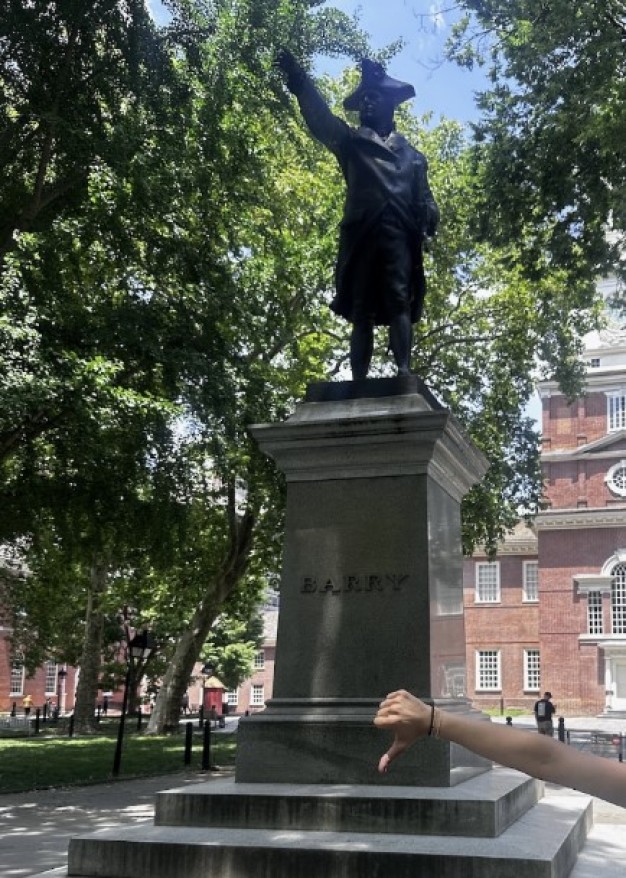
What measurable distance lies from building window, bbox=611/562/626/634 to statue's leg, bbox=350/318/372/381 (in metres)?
49.6

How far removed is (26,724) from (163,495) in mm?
26518

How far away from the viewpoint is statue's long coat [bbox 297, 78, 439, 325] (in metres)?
7.89

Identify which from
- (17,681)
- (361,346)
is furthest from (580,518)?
(361,346)

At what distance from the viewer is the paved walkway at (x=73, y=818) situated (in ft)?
25.0

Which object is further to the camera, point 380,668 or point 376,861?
point 380,668

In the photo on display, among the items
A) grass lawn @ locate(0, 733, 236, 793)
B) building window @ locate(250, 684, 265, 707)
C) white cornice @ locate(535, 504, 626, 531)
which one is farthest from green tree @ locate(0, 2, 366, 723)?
building window @ locate(250, 684, 265, 707)

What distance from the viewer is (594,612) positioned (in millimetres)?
55062

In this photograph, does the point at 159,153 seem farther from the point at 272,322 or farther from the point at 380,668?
the point at 380,668

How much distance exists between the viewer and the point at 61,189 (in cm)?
1695

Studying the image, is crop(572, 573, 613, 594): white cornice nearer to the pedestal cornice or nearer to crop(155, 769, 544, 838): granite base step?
the pedestal cornice

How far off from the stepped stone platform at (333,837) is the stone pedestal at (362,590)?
0.28m

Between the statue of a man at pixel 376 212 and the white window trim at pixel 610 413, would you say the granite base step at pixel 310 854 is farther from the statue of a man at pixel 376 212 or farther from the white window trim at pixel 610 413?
the white window trim at pixel 610 413

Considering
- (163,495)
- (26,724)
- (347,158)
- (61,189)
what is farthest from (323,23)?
(26,724)

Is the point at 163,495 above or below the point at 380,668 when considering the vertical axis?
above
